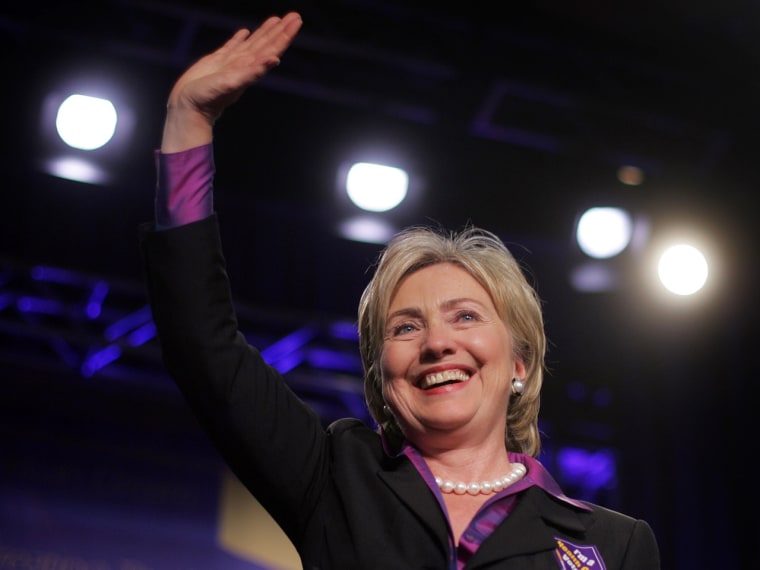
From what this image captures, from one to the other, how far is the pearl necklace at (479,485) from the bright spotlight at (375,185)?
108 inches

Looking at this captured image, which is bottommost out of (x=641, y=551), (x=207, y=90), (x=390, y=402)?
(x=641, y=551)

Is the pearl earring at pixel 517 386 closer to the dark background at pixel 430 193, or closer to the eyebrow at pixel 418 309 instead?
the eyebrow at pixel 418 309

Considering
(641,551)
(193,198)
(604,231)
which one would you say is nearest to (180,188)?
(193,198)

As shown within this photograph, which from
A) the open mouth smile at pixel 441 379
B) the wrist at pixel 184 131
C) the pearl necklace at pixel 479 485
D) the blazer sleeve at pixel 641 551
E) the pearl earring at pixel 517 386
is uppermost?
the wrist at pixel 184 131

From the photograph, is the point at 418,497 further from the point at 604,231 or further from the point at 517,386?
the point at 604,231

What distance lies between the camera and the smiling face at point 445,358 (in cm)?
159

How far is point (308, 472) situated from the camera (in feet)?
4.77

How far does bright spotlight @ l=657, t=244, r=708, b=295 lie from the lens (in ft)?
14.5

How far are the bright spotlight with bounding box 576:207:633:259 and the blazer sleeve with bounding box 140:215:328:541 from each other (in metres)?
3.29

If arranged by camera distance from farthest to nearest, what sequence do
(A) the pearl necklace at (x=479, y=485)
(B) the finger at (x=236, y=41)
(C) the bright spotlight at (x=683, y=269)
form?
1. (C) the bright spotlight at (x=683, y=269)
2. (A) the pearl necklace at (x=479, y=485)
3. (B) the finger at (x=236, y=41)

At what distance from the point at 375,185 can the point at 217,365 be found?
3.01m

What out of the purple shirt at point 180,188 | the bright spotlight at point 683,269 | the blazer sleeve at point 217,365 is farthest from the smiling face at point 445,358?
the bright spotlight at point 683,269

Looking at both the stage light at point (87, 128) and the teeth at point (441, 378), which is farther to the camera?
the stage light at point (87, 128)

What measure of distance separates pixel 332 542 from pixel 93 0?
297cm
